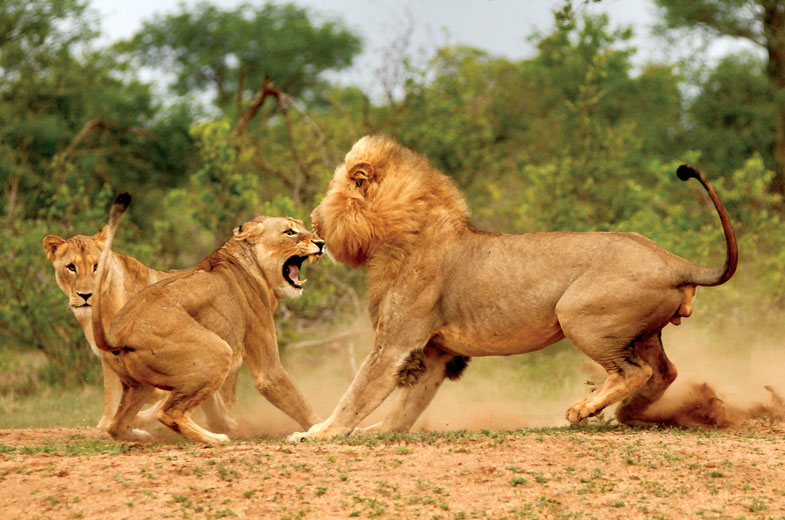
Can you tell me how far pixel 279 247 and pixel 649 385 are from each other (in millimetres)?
2226

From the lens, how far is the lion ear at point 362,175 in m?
6.43

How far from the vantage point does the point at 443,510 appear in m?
4.30

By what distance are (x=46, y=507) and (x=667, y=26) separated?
19.0 meters

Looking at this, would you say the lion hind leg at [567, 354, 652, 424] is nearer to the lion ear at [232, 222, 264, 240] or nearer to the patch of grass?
the lion ear at [232, 222, 264, 240]

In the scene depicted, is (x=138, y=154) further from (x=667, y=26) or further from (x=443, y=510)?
(x=443, y=510)

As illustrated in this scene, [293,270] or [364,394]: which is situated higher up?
[293,270]

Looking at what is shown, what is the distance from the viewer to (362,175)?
6426mm

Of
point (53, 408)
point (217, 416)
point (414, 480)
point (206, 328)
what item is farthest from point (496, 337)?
point (53, 408)

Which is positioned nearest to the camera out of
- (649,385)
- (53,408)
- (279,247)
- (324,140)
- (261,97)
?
(649,385)

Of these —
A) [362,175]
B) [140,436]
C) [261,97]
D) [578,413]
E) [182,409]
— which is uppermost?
[261,97]

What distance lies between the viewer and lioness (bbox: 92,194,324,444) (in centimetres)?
576

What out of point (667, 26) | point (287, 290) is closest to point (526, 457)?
point (287, 290)

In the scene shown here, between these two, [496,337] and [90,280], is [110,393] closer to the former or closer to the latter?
[90,280]

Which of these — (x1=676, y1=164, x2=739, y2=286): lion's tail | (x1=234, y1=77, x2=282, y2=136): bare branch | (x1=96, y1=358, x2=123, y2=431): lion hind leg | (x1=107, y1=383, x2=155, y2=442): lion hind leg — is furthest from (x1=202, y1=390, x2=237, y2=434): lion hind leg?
(x1=234, y1=77, x2=282, y2=136): bare branch
